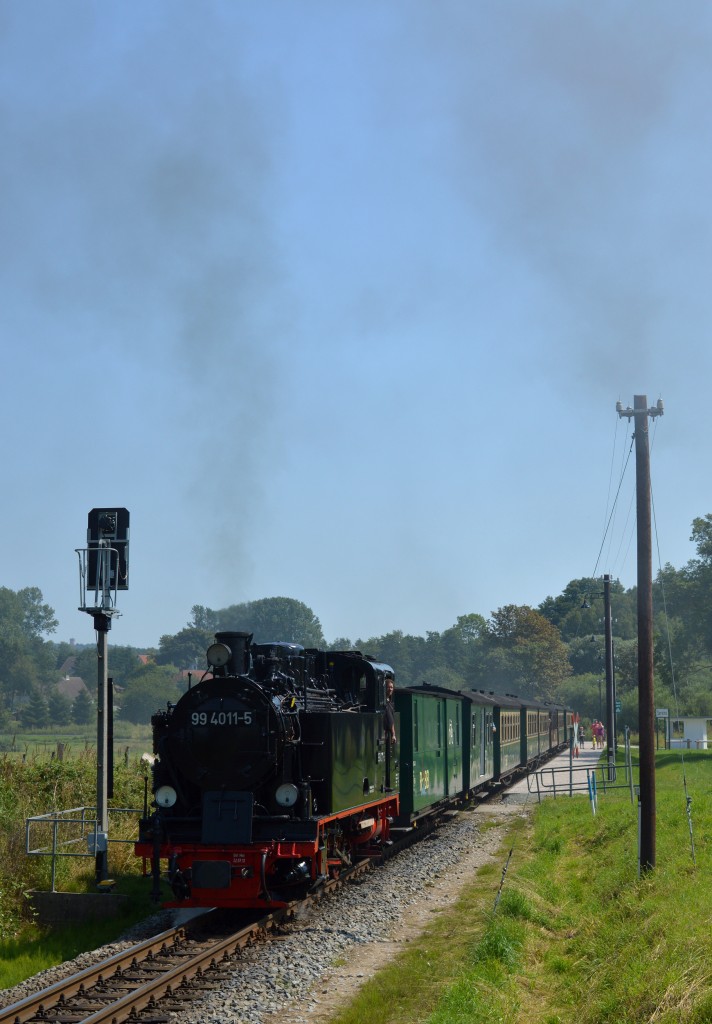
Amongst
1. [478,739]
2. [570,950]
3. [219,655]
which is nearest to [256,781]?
[219,655]

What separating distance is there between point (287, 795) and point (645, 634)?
584cm

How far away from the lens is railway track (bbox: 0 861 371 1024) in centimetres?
900

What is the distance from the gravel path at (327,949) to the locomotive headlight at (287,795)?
1406mm

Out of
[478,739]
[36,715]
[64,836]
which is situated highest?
[478,739]

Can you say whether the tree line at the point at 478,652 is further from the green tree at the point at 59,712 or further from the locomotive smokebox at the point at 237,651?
the locomotive smokebox at the point at 237,651

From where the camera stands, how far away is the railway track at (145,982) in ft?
29.5

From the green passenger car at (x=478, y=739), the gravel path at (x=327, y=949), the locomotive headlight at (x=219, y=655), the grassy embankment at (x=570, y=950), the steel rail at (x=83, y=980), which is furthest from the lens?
the green passenger car at (x=478, y=739)

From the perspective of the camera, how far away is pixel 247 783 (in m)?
12.5

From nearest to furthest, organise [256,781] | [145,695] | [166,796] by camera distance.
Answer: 1. [256,781]
2. [166,796]
3. [145,695]

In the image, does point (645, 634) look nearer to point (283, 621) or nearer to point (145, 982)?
point (145, 982)

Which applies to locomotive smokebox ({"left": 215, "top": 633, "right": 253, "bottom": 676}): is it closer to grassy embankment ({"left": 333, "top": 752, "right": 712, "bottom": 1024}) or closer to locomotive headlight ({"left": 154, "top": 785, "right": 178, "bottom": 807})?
locomotive headlight ({"left": 154, "top": 785, "right": 178, "bottom": 807})

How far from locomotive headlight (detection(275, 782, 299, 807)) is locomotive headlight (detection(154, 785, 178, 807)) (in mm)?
1360

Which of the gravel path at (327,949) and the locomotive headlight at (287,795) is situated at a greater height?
the locomotive headlight at (287,795)

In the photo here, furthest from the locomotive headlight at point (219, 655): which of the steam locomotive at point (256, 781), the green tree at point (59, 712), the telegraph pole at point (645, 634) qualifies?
the green tree at point (59, 712)
